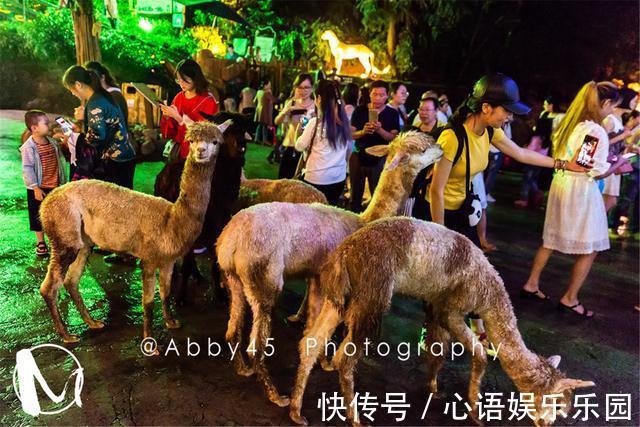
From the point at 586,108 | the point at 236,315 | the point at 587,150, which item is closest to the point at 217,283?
the point at 236,315

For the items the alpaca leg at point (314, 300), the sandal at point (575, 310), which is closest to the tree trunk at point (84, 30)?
the alpaca leg at point (314, 300)

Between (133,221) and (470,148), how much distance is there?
2.58 metres

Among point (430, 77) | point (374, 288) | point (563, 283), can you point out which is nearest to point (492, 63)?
point (430, 77)

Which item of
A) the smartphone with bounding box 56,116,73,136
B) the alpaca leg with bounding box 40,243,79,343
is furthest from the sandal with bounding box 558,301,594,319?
the smartphone with bounding box 56,116,73,136

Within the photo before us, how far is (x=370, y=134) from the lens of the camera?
586 cm

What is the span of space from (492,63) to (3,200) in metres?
17.8

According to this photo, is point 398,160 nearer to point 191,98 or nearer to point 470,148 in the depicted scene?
point 470,148

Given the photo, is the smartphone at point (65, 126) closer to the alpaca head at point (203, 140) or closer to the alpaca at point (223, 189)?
the alpaca at point (223, 189)

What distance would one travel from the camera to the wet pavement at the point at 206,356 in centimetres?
304

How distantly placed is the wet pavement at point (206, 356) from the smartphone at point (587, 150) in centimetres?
162

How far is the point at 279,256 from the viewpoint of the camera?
3104 millimetres

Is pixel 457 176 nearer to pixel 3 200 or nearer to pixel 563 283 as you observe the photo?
pixel 563 283

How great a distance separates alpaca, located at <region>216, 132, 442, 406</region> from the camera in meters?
3.06

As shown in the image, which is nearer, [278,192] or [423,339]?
[423,339]
